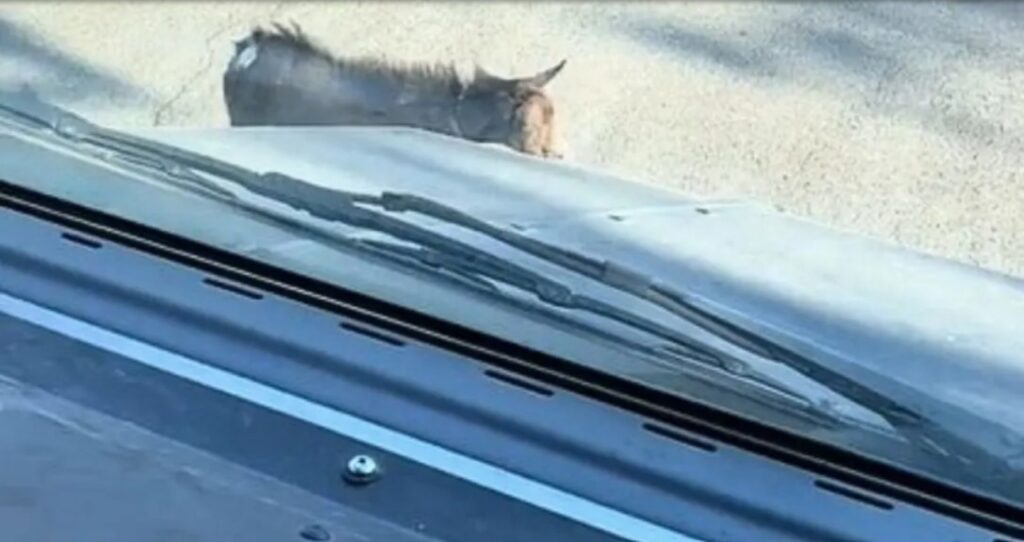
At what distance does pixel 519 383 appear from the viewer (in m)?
1.68

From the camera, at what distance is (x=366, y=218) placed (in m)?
1.92

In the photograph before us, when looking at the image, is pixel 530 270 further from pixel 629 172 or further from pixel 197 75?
pixel 197 75

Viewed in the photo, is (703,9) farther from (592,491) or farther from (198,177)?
(592,491)

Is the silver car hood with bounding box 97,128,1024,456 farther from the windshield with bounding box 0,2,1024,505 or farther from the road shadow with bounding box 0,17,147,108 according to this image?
the road shadow with bounding box 0,17,147,108

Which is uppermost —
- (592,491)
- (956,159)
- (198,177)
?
(956,159)

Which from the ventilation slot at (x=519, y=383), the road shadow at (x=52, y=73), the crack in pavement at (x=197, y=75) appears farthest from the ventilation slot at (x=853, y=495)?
the crack in pavement at (x=197, y=75)

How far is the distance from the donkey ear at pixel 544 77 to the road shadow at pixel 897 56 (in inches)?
6.3

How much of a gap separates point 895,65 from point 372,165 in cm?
61

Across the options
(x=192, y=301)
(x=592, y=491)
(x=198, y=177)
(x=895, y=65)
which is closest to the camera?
(x=592, y=491)

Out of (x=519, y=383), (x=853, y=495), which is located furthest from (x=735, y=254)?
(x=853, y=495)

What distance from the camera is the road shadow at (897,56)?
87.4 inches

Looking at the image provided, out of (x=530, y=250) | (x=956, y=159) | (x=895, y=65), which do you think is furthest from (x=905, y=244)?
(x=530, y=250)

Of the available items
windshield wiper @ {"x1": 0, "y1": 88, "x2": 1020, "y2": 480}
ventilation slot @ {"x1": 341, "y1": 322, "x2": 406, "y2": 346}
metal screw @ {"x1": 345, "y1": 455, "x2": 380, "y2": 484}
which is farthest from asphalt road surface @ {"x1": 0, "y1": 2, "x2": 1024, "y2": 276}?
metal screw @ {"x1": 345, "y1": 455, "x2": 380, "y2": 484}

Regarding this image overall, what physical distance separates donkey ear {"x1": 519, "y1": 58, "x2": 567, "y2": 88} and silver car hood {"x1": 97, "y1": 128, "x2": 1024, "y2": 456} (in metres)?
0.20
